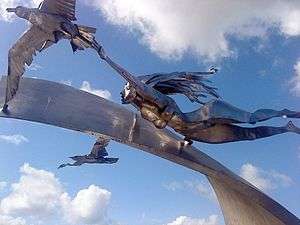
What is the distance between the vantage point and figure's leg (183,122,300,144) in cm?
1061

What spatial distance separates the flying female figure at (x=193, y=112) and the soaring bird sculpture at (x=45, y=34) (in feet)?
1.70

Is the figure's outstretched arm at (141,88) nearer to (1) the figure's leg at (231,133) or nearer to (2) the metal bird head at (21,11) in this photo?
(1) the figure's leg at (231,133)

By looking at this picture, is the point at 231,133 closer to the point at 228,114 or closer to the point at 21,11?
the point at 228,114

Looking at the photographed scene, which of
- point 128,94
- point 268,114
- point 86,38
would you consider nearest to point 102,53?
point 86,38

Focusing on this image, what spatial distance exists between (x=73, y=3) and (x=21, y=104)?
8.79ft

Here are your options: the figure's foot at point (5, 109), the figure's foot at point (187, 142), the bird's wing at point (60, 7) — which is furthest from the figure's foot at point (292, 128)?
the figure's foot at point (5, 109)

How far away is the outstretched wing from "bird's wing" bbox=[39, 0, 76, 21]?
2378 mm

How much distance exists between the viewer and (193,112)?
34.4 ft

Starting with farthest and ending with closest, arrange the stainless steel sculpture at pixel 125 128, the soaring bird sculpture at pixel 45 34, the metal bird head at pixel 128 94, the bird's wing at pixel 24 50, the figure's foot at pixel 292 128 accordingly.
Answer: the figure's foot at pixel 292 128
the stainless steel sculpture at pixel 125 128
the metal bird head at pixel 128 94
the bird's wing at pixel 24 50
the soaring bird sculpture at pixel 45 34

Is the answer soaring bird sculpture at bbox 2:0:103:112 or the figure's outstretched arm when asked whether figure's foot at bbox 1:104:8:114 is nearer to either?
soaring bird sculpture at bbox 2:0:103:112

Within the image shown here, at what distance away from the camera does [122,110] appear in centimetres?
1153

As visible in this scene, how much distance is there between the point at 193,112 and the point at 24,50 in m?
3.43

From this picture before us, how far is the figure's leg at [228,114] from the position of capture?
1030 centimetres

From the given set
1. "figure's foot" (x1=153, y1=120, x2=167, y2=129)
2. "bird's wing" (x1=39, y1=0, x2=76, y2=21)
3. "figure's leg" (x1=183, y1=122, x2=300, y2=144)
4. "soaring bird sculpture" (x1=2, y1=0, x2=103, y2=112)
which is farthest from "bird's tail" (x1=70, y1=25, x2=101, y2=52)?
"figure's leg" (x1=183, y1=122, x2=300, y2=144)
